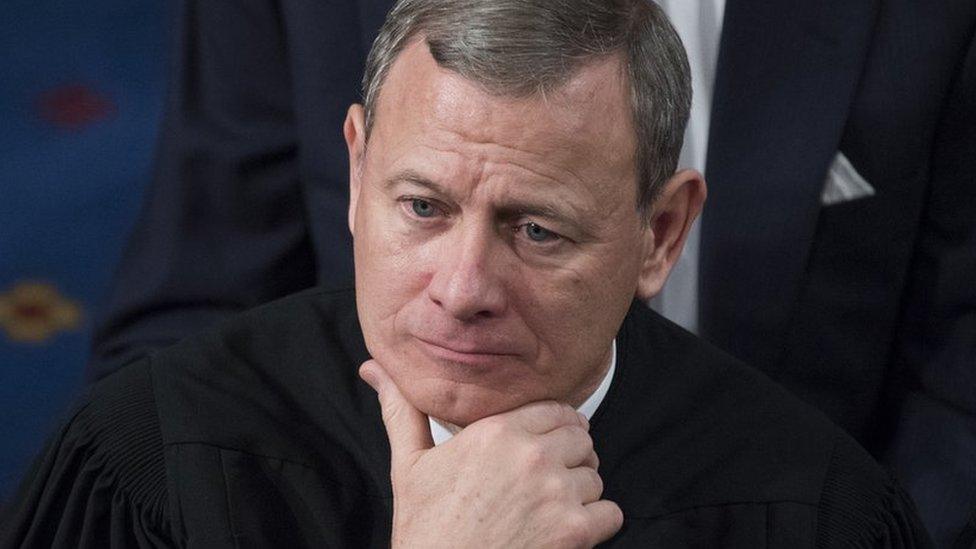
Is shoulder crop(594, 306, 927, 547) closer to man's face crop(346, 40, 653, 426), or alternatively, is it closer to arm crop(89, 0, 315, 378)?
man's face crop(346, 40, 653, 426)

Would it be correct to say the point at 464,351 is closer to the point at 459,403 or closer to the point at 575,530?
the point at 459,403

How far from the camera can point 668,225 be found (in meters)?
1.86

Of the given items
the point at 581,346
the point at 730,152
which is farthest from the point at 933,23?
the point at 581,346

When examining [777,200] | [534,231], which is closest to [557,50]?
[534,231]

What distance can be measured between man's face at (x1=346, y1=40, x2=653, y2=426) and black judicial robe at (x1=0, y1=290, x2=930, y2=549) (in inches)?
7.1

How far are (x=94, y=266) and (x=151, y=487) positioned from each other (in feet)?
3.58

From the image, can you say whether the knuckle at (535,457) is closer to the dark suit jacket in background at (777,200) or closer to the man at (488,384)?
the man at (488,384)

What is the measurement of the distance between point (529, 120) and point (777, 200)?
79 centimetres

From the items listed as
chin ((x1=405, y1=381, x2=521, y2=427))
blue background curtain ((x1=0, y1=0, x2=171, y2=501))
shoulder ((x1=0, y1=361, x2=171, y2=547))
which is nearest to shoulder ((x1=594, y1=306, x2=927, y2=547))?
chin ((x1=405, y1=381, x2=521, y2=427))

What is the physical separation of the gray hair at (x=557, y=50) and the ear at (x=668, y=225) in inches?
1.1

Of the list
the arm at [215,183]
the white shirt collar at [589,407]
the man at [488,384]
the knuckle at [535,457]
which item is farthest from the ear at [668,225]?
the arm at [215,183]

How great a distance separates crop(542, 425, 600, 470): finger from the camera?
5.64ft

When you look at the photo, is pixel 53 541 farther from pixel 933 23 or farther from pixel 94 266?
pixel 933 23

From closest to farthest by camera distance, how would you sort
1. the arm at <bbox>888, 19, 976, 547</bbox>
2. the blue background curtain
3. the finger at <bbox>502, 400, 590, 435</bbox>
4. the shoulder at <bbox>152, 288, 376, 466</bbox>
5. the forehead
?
the forehead < the finger at <bbox>502, 400, 590, 435</bbox> < the shoulder at <bbox>152, 288, 376, 466</bbox> < the arm at <bbox>888, 19, 976, 547</bbox> < the blue background curtain
